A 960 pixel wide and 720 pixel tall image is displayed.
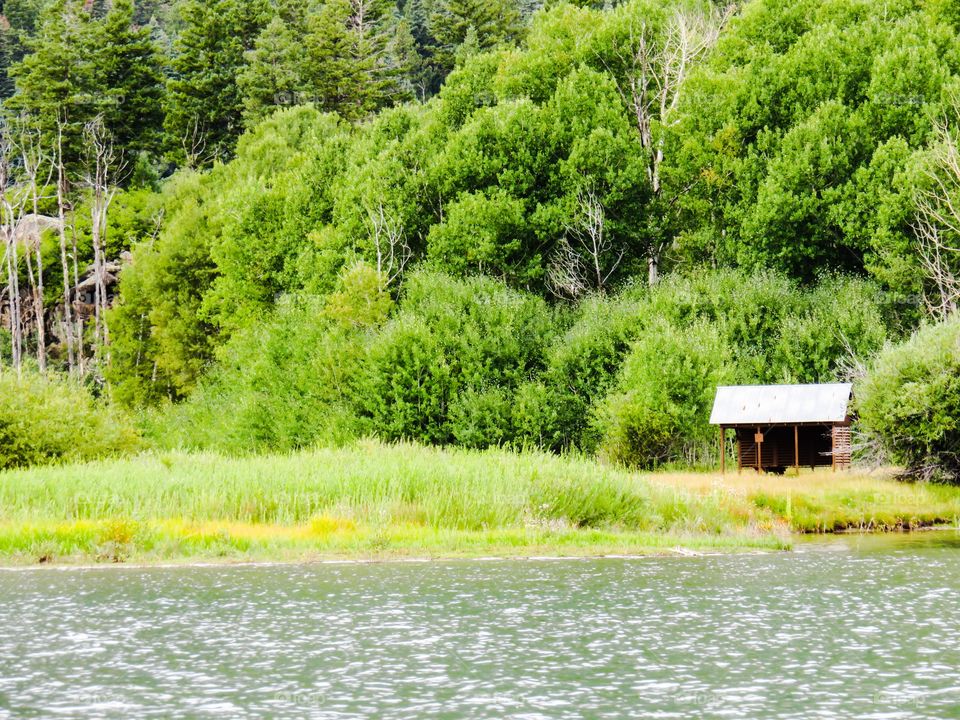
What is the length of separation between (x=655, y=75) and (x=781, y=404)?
3105 cm

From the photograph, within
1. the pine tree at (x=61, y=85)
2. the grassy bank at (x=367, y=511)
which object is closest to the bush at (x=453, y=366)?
the grassy bank at (x=367, y=511)

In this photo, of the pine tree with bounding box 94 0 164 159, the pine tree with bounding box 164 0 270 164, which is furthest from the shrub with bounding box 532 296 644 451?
the pine tree with bounding box 94 0 164 159

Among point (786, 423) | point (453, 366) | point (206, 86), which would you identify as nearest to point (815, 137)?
point (786, 423)

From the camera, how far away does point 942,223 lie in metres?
61.2

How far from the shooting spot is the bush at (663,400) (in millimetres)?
54750

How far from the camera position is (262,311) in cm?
8075

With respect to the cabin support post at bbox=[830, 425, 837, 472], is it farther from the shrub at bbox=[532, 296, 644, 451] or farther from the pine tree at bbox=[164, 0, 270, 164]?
the pine tree at bbox=[164, 0, 270, 164]

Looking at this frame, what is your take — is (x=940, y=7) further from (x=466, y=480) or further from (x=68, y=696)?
(x=68, y=696)

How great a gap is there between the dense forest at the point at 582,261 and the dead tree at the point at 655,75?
0.26 m

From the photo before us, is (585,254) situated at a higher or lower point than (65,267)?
lower

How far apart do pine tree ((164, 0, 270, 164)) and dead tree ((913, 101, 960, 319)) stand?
62324 millimetres

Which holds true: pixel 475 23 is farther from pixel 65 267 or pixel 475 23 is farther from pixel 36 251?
pixel 65 267

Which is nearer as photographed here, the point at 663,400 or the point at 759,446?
the point at 759,446

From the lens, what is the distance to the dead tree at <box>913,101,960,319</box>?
58.3m
